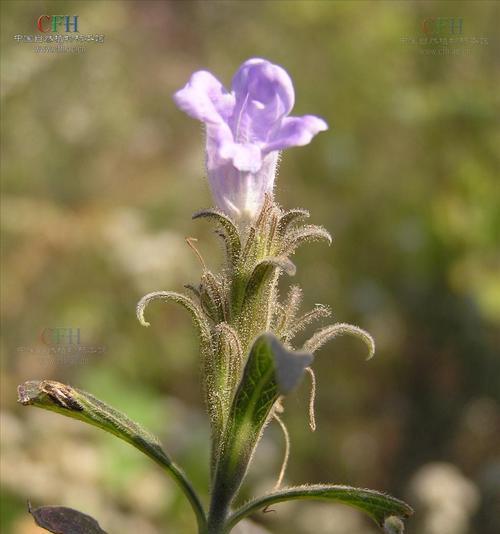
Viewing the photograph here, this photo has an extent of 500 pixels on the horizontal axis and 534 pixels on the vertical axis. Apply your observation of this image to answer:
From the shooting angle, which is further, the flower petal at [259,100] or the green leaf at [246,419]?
the flower petal at [259,100]

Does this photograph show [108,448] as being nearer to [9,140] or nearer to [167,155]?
[9,140]

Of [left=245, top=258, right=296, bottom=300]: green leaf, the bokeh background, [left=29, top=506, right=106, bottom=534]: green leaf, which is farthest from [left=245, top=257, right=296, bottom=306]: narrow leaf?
the bokeh background

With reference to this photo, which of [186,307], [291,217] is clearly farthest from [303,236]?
[186,307]

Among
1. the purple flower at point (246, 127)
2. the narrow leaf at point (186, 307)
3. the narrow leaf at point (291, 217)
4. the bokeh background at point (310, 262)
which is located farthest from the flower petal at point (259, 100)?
the bokeh background at point (310, 262)

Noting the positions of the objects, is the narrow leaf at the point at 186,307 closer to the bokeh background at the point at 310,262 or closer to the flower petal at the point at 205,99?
the flower petal at the point at 205,99

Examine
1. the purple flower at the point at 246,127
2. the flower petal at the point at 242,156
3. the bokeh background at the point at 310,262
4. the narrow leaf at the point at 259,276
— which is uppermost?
the bokeh background at the point at 310,262

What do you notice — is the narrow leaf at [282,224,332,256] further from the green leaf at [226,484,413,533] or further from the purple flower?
the green leaf at [226,484,413,533]

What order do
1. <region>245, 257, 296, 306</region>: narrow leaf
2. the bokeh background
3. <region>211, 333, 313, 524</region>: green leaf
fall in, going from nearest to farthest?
<region>211, 333, 313, 524</region>: green leaf < <region>245, 257, 296, 306</region>: narrow leaf < the bokeh background

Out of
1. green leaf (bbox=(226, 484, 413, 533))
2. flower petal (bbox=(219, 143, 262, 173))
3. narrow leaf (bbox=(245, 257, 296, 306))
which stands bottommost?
green leaf (bbox=(226, 484, 413, 533))
